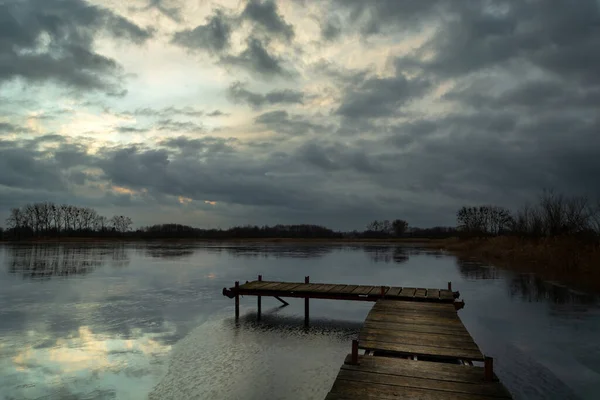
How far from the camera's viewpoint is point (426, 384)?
6.97m

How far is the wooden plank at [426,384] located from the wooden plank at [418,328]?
347 cm

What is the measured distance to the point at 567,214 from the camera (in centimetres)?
4666

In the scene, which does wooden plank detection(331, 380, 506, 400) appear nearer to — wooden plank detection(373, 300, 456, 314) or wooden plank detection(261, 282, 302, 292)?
wooden plank detection(373, 300, 456, 314)

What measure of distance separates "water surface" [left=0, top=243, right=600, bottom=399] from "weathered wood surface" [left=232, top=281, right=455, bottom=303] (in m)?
1.07

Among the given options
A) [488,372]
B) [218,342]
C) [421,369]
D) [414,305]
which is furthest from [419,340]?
[218,342]

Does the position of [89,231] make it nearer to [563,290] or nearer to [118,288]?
[118,288]

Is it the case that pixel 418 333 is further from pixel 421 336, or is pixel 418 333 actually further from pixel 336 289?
pixel 336 289

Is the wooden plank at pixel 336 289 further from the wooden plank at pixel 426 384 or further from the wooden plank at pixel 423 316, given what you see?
the wooden plank at pixel 426 384

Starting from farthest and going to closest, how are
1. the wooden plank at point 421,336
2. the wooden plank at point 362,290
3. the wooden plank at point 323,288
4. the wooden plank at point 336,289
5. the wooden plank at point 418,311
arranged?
the wooden plank at point 323,288
the wooden plank at point 336,289
the wooden plank at point 362,290
the wooden plank at point 418,311
the wooden plank at point 421,336

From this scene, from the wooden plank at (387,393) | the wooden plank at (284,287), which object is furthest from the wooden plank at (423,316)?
the wooden plank at (284,287)

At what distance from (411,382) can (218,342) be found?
8099 millimetres

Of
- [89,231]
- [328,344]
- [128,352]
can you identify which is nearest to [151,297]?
[128,352]

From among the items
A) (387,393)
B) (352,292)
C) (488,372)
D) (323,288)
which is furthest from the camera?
(323,288)

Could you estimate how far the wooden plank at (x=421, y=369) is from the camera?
7.37 m
